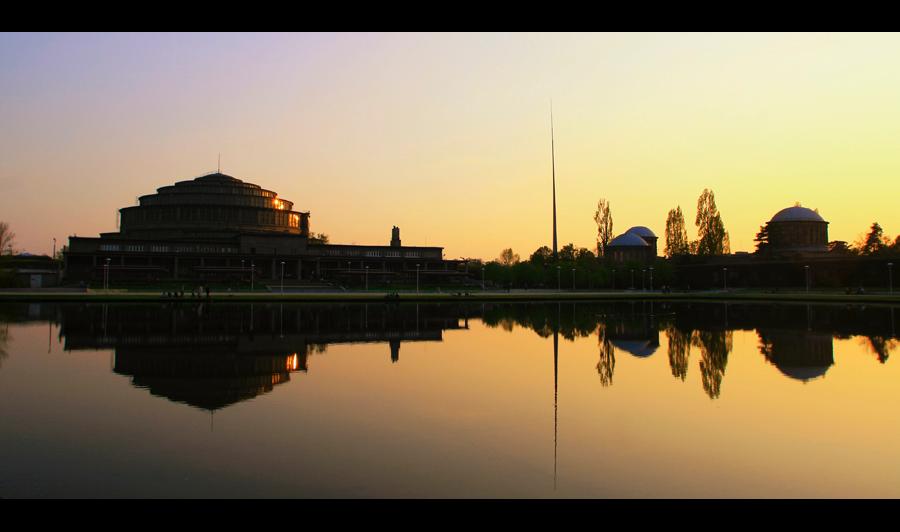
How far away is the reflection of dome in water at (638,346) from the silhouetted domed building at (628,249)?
8544 centimetres

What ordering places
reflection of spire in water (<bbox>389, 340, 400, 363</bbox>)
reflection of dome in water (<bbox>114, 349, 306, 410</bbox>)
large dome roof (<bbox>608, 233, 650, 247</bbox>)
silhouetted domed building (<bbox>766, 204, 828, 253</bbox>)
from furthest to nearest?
1. large dome roof (<bbox>608, 233, 650, 247</bbox>)
2. silhouetted domed building (<bbox>766, 204, 828, 253</bbox>)
3. reflection of spire in water (<bbox>389, 340, 400, 363</bbox>)
4. reflection of dome in water (<bbox>114, 349, 306, 410</bbox>)

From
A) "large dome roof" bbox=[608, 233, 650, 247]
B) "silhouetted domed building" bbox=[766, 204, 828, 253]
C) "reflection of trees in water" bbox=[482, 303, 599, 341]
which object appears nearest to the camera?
"reflection of trees in water" bbox=[482, 303, 599, 341]

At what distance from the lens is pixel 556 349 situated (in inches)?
880

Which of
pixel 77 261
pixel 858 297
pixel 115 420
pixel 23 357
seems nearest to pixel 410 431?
pixel 115 420

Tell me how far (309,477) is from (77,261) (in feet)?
268

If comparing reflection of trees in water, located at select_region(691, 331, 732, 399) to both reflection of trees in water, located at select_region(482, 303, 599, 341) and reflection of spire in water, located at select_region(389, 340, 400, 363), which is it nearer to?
reflection of trees in water, located at select_region(482, 303, 599, 341)

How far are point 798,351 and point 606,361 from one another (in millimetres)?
7700

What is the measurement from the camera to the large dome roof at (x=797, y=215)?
306 ft

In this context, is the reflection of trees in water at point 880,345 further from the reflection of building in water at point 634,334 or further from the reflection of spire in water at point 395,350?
the reflection of spire in water at point 395,350

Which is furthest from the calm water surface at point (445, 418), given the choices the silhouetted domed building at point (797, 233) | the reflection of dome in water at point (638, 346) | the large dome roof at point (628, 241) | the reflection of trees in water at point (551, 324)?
the large dome roof at point (628, 241)

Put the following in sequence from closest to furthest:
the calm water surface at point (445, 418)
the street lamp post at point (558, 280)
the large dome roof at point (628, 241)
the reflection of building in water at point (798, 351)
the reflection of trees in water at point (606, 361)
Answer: the calm water surface at point (445, 418)
the reflection of trees in water at point (606, 361)
the reflection of building in water at point (798, 351)
the street lamp post at point (558, 280)
the large dome roof at point (628, 241)

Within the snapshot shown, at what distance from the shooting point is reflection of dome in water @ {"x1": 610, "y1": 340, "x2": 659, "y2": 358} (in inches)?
834

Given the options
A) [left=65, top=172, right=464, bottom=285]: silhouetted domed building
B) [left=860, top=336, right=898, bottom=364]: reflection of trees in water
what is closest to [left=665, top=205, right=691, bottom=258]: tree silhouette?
[left=65, top=172, right=464, bottom=285]: silhouetted domed building

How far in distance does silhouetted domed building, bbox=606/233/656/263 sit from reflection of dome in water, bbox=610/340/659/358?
85.4 meters
